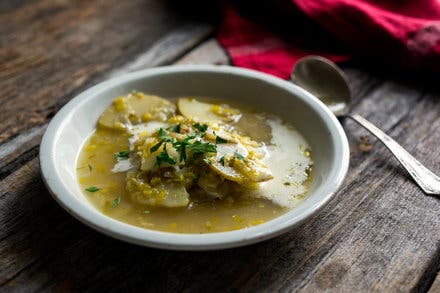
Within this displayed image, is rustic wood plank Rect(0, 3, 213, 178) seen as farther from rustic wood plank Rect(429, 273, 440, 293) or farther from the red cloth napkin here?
rustic wood plank Rect(429, 273, 440, 293)

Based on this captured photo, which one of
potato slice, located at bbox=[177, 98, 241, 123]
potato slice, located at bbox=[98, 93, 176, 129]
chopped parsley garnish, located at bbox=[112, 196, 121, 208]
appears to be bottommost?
A: potato slice, located at bbox=[177, 98, 241, 123]

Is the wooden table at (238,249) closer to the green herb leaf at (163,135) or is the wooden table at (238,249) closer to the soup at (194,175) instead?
the soup at (194,175)

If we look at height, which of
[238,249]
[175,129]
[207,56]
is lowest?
[207,56]

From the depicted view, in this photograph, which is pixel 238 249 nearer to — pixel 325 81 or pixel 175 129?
pixel 175 129

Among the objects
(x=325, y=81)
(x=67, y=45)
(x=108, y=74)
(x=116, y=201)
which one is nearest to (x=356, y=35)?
(x=325, y=81)

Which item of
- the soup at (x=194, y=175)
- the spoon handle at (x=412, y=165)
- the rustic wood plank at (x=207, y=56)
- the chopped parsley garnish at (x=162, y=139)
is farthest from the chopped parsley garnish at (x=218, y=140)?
the rustic wood plank at (x=207, y=56)

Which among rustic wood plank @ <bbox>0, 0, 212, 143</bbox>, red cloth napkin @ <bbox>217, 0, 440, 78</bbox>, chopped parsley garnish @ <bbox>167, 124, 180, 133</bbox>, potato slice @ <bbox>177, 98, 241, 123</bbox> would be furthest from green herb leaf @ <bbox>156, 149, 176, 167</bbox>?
red cloth napkin @ <bbox>217, 0, 440, 78</bbox>

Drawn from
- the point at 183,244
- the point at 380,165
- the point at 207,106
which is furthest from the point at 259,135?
the point at 183,244
